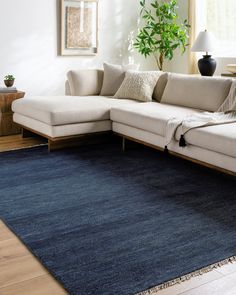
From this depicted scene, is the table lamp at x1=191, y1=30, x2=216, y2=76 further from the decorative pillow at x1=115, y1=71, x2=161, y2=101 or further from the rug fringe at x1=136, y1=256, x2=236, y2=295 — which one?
the rug fringe at x1=136, y1=256, x2=236, y2=295

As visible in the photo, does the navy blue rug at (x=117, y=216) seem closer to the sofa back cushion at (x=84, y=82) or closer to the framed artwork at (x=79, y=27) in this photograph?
the sofa back cushion at (x=84, y=82)

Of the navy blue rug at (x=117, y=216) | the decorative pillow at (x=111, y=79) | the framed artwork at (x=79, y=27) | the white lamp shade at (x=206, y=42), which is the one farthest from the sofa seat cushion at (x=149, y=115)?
the framed artwork at (x=79, y=27)

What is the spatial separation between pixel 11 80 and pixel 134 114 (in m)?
1.88

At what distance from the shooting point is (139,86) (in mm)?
4832

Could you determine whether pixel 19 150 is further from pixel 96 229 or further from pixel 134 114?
pixel 96 229

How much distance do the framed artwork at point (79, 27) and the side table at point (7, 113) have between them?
120cm

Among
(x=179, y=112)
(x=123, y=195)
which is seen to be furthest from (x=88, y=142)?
(x=123, y=195)

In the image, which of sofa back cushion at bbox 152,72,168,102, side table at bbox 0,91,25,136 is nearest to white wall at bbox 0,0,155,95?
side table at bbox 0,91,25,136

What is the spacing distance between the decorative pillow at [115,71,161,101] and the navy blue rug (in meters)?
0.94

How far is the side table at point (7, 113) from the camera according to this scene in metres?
5.02

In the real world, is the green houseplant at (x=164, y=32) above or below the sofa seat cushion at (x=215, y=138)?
above

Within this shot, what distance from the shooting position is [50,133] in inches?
167

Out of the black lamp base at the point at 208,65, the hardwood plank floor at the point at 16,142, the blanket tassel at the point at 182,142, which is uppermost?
the black lamp base at the point at 208,65

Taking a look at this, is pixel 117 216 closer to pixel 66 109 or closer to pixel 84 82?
pixel 66 109
